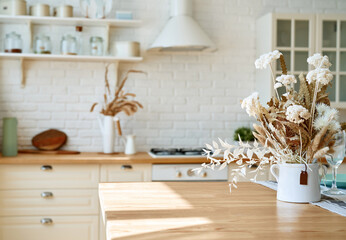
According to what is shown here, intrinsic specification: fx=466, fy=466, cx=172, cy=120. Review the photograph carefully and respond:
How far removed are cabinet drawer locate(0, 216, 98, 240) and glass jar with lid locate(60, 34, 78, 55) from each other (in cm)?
142

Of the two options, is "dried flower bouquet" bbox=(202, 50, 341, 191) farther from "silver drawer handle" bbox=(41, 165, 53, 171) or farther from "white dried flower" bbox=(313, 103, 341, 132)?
"silver drawer handle" bbox=(41, 165, 53, 171)

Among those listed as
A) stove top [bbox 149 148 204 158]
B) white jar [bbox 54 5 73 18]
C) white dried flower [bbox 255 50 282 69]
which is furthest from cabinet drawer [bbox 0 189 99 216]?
white dried flower [bbox 255 50 282 69]

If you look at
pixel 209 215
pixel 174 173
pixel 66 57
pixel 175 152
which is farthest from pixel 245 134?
pixel 209 215

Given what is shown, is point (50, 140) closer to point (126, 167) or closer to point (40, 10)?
point (126, 167)

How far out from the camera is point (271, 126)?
1.82 metres

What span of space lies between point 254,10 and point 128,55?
1.37 metres

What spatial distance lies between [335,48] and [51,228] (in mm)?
2970

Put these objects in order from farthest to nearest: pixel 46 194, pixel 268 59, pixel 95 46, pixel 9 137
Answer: pixel 95 46 → pixel 9 137 → pixel 46 194 → pixel 268 59

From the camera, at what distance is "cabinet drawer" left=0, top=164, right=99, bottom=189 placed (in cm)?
361

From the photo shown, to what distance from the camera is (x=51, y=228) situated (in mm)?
3668

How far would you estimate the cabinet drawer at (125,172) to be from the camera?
12.2 feet

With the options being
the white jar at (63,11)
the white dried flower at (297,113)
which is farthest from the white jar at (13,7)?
the white dried flower at (297,113)

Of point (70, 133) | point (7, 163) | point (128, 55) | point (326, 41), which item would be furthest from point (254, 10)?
point (7, 163)

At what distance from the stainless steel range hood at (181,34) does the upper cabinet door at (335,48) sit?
1037 millimetres
